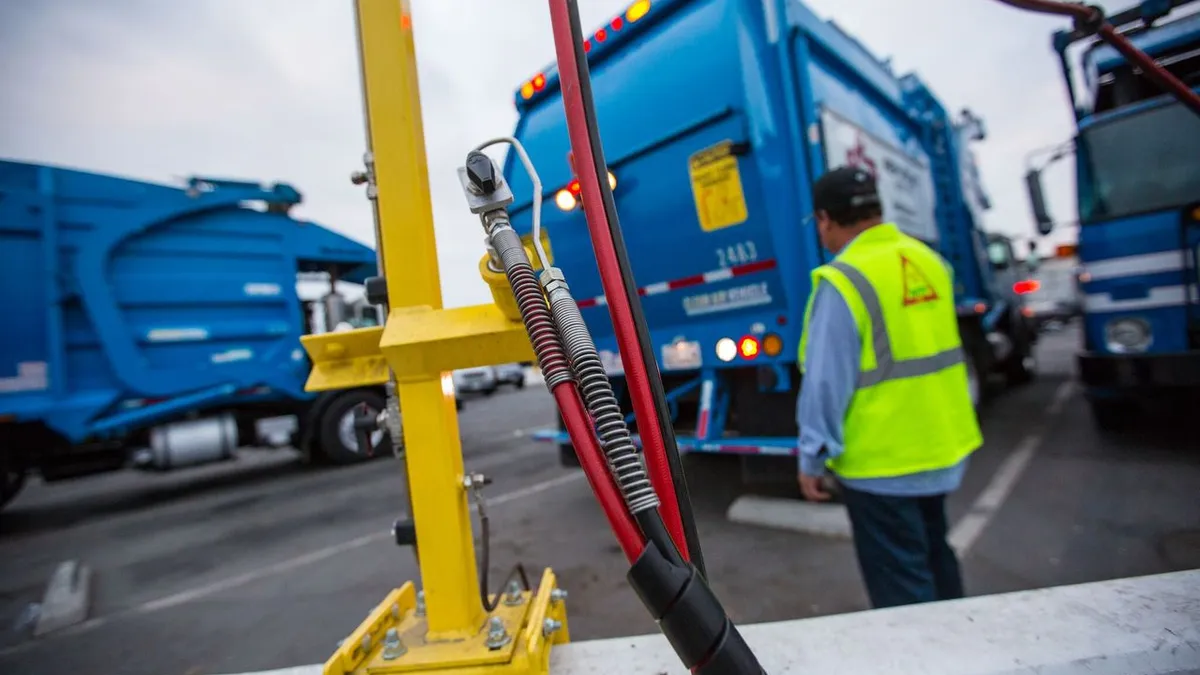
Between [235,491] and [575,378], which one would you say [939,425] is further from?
[235,491]

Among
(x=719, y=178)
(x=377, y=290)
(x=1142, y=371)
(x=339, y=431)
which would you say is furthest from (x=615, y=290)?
(x=339, y=431)

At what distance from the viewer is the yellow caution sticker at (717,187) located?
301 centimetres

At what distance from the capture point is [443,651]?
1094 mm

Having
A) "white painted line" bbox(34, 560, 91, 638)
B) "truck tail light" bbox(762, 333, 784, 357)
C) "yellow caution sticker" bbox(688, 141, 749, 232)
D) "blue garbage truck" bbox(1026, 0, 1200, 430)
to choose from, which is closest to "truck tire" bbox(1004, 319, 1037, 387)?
"blue garbage truck" bbox(1026, 0, 1200, 430)

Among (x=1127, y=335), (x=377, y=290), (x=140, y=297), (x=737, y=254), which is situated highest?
(x=140, y=297)

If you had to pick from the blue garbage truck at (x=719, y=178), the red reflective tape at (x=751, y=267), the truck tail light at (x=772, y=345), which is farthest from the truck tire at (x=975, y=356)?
the red reflective tape at (x=751, y=267)

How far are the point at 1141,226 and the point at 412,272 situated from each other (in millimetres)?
4850

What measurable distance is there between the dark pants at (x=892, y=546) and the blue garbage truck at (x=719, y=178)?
3.94 feet

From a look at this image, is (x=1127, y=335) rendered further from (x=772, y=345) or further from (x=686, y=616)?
(x=686, y=616)

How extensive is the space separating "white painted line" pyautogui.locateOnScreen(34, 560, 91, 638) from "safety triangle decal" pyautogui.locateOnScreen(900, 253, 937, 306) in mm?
4335

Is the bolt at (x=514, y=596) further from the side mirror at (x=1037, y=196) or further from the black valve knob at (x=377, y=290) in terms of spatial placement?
the side mirror at (x=1037, y=196)

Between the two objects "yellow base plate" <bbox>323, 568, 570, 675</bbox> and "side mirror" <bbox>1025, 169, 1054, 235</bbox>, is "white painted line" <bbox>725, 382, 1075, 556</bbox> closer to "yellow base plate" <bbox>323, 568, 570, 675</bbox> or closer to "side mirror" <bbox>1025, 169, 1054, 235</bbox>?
"side mirror" <bbox>1025, 169, 1054, 235</bbox>

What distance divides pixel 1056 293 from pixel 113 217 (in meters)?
25.7

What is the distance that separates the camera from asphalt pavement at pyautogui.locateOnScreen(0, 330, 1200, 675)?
2.47 m
